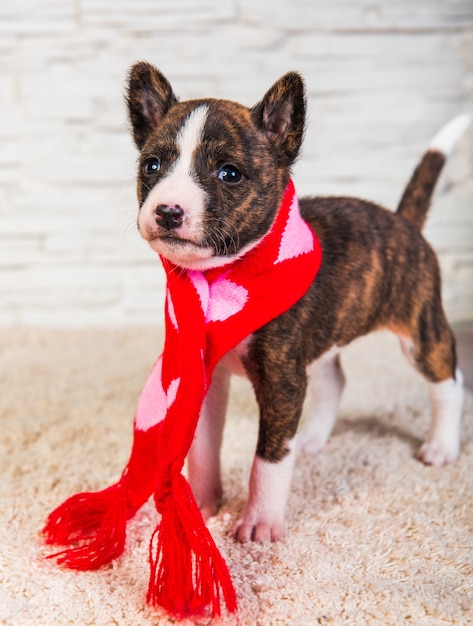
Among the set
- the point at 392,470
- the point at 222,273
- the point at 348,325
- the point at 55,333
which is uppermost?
the point at 222,273

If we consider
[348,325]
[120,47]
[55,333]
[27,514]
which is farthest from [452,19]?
[27,514]

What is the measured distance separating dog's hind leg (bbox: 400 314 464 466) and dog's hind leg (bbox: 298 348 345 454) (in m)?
0.22

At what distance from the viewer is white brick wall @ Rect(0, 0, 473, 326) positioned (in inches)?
114

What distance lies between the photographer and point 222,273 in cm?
140

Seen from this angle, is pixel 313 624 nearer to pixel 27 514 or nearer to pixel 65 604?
pixel 65 604

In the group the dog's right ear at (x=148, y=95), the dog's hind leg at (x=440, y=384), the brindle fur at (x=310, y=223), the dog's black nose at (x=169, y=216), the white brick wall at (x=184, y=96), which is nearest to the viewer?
the dog's black nose at (x=169, y=216)

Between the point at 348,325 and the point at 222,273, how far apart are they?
421 millimetres

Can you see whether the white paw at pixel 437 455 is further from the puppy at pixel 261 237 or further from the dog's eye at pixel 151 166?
the dog's eye at pixel 151 166

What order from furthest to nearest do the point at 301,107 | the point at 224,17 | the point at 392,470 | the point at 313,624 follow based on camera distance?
1. the point at 224,17
2. the point at 392,470
3. the point at 301,107
4. the point at 313,624

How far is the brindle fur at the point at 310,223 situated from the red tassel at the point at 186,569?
0.25 m

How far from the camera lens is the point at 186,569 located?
1274mm

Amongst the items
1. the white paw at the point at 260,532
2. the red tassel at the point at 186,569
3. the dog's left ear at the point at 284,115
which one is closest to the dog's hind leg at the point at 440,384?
the white paw at the point at 260,532

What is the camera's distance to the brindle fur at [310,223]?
4.37ft

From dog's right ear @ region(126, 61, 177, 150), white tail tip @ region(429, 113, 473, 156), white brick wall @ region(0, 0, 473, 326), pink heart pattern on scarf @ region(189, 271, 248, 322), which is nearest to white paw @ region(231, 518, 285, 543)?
pink heart pattern on scarf @ region(189, 271, 248, 322)
